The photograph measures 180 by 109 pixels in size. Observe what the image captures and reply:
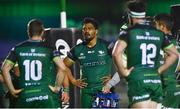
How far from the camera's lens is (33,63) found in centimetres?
851

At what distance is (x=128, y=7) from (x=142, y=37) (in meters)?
0.51

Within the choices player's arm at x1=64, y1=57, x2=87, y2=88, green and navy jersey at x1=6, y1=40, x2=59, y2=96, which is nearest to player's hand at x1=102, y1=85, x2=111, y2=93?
player's arm at x1=64, y1=57, x2=87, y2=88

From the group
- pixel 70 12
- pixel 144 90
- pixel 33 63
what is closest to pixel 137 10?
pixel 144 90

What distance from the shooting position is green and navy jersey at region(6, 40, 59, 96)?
27.9 feet

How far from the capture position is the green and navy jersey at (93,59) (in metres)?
9.31

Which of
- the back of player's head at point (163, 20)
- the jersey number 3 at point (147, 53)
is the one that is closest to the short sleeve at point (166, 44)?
the jersey number 3 at point (147, 53)

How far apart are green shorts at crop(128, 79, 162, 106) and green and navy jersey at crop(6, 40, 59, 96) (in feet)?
4.18

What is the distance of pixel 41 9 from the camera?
18828 mm

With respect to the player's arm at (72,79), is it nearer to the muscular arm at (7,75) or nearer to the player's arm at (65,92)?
the player's arm at (65,92)

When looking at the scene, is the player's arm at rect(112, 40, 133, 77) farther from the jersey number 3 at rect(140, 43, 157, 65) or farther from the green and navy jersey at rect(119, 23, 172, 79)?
the jersey number 3 at rect(140, 43, 157, 65)

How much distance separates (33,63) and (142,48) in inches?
62.9

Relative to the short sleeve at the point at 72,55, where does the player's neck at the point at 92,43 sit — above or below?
above

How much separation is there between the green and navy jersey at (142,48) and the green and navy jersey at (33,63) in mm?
1170

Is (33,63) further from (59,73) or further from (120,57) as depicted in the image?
(120,57)
